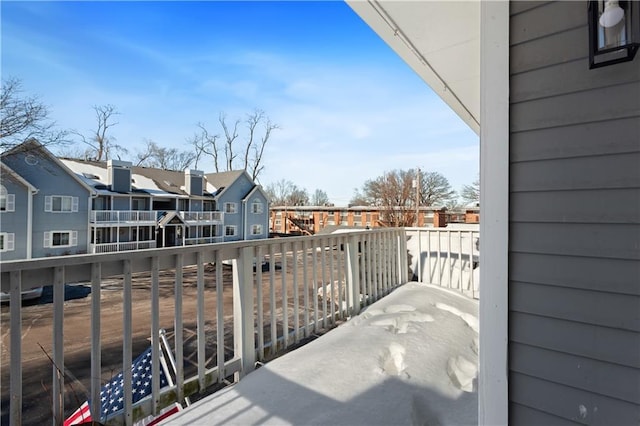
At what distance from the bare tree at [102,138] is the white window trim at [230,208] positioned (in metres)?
7.41

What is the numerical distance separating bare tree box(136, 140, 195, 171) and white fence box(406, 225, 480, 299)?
2058cm

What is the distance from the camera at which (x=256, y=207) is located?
57.3ft

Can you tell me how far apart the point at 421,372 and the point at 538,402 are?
743mm

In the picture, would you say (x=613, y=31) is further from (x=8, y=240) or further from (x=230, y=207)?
(x=230, y=207)

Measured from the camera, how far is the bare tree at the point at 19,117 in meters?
8.24

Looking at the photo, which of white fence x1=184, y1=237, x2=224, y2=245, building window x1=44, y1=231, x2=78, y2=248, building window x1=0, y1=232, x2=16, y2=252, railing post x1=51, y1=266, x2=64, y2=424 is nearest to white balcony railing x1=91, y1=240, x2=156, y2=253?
building window x1=44, y1=231, x2=78, y2=248

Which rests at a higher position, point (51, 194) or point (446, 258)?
point (51, 194)

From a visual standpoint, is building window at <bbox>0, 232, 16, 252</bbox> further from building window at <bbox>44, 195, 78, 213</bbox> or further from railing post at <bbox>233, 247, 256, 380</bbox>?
railing post at <bbox>233, 247, 256, 380</bbox>

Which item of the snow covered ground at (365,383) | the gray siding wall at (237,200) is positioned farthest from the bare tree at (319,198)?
the snow covered ground at (365,383)

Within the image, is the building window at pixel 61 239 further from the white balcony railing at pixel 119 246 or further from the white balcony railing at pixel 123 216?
the white balcony railing at pixel 123 216

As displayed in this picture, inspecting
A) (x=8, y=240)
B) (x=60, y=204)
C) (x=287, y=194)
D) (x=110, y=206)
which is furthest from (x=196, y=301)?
(x=287, y=194)

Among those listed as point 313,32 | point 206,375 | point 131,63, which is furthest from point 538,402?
point 131,63

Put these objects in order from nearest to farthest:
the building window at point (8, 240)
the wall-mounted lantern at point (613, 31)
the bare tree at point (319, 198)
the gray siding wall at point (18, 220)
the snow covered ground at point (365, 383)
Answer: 1. the wall-mounted lantern at point (613, 31)
2. the snow covered ground at point (365, 383)
3. the building window at point (8, 240)
4. the gray siding wall at point (18, 220)
5. the bare tree at point (319, 198)

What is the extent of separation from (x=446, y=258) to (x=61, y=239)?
525 inches
